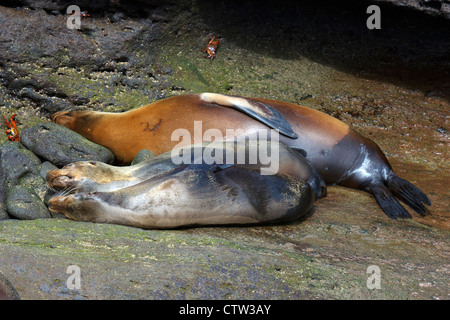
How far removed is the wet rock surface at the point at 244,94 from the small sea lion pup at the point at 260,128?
28 centimetres

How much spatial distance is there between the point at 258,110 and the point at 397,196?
1.31m

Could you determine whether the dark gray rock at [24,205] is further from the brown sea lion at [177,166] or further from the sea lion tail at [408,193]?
the sea lion tail at [408,193]

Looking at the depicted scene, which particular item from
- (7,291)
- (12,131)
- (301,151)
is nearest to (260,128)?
(301,151)

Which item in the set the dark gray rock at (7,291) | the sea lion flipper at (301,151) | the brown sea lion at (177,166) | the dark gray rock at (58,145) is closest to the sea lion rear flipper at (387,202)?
the brown sea lion at (177,166)

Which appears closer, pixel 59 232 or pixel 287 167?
pixel 59 232

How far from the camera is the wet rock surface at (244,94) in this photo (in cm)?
241

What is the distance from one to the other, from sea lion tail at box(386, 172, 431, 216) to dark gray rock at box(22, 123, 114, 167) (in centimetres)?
233

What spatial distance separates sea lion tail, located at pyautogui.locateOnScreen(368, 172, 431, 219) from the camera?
12.9ft

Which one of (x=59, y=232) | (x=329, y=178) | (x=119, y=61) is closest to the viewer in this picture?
(x=59, y=232)

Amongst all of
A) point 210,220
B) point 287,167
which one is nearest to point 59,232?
point 210,220

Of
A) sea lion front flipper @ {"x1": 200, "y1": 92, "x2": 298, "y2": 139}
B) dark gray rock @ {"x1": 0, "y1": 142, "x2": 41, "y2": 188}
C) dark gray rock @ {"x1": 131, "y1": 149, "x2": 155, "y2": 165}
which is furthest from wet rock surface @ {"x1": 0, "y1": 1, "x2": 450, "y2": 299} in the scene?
sea lion front flipper @ {"x1": 200, "y1": 92, "x2": 298, "y2": 139}

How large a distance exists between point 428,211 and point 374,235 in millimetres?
876

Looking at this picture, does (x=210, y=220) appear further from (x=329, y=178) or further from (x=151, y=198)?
(x=329, y=178)

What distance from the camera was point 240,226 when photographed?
3361 mm
